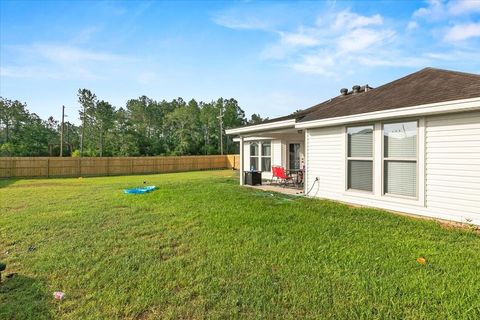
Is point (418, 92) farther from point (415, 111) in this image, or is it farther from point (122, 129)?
point (122, 129)

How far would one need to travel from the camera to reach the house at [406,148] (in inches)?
201

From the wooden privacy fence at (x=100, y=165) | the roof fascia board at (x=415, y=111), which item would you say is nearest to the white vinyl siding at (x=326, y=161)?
the roof fascia board at (x=415, y=111)

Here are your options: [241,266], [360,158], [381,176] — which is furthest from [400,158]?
[241,266]

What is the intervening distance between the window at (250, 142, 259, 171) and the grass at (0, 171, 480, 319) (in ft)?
29.1

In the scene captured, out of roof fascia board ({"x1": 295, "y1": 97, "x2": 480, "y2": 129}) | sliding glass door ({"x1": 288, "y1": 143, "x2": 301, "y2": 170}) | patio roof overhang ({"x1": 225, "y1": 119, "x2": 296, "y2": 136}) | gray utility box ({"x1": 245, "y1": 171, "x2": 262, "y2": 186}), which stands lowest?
gray utility box ({"x1": 245, "y1": 171, "x2": 262, "y2": 186})

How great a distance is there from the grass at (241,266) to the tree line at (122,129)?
25.6 meters

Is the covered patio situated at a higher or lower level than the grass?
higher

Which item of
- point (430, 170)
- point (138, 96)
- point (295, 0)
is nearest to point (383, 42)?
point (295, 0)

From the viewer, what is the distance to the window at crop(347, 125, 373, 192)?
22.0 ft

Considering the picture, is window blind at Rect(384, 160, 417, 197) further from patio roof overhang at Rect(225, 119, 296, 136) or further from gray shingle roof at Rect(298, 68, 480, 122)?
patio roof overhang at Rect(225, 119, 296, 136)

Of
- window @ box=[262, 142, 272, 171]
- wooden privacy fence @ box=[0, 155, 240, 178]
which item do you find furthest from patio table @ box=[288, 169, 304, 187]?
wooden privacy fence @ box=[0, 155, 240, 178]

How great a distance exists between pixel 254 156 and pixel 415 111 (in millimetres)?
10165

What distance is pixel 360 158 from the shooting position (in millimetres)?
6910

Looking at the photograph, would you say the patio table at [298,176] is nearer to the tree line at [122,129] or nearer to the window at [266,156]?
the window at [266,156]
